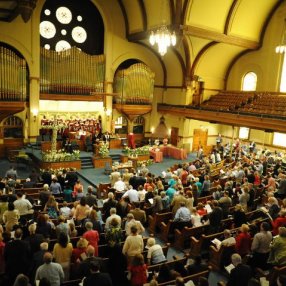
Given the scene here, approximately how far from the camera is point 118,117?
71.5 ft

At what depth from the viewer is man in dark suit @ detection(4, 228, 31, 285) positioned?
214 inches

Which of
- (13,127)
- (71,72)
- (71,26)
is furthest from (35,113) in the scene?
(71,26)

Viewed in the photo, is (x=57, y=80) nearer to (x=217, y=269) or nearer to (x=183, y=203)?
(x=183, y=203)

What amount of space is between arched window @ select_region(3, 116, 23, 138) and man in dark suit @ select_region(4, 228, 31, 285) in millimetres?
14052

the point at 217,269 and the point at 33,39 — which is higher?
the point at 33,39

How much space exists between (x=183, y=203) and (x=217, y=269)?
177cm

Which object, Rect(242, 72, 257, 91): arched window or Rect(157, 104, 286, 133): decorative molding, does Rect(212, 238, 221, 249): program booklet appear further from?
Rect(242, 72, 257, 91): arched window

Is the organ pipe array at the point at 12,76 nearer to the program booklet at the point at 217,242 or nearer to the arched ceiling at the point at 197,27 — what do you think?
the arched ceiling at the point at 197,27

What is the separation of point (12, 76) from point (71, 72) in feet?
12.0

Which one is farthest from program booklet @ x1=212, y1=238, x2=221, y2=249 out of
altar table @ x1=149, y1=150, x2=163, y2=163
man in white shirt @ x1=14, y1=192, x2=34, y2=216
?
altar table @ x1=149, y1=150, x2=163, y2=163

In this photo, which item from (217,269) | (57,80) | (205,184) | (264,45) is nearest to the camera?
(217,269)

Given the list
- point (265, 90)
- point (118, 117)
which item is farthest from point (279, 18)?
point (118, 117)

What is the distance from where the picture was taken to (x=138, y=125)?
23.0m

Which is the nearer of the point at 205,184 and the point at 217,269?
the point at 217,269
